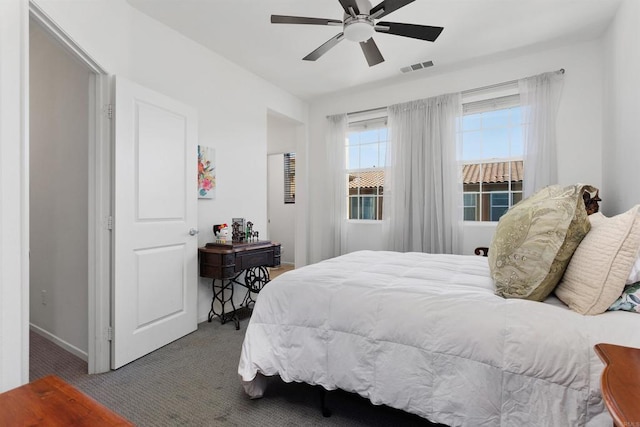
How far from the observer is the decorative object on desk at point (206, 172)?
10.3 feet

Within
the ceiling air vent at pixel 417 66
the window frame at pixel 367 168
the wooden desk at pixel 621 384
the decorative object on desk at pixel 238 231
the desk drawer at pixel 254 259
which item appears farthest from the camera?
the window frame at pixel 367 168

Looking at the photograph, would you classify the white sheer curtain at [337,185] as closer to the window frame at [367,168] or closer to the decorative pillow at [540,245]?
the window frame at [367,168]

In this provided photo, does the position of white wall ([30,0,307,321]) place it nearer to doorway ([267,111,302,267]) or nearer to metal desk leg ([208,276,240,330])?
metal desk leg ([208,276,240,330])

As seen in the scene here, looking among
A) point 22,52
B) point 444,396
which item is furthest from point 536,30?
point 22,52

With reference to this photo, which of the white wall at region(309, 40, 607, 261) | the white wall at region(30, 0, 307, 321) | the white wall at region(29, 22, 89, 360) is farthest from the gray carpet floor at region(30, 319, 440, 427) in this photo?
the white wall at region(309, 40, 607, 261)

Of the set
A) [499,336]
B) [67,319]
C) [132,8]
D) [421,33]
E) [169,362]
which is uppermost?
[132,8]

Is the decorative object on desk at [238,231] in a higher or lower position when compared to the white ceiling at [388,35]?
lower

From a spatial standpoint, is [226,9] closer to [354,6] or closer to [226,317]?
[354,6]

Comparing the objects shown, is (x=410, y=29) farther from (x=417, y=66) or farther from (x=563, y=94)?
(x=563, y=94)

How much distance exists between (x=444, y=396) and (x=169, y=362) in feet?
6.49

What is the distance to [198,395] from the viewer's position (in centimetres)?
190

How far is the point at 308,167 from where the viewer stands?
4.91 metres

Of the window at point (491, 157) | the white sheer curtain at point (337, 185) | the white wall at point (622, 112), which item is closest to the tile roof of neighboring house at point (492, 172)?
the window at point (491, 157)

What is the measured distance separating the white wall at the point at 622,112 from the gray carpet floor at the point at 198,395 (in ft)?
7.71
